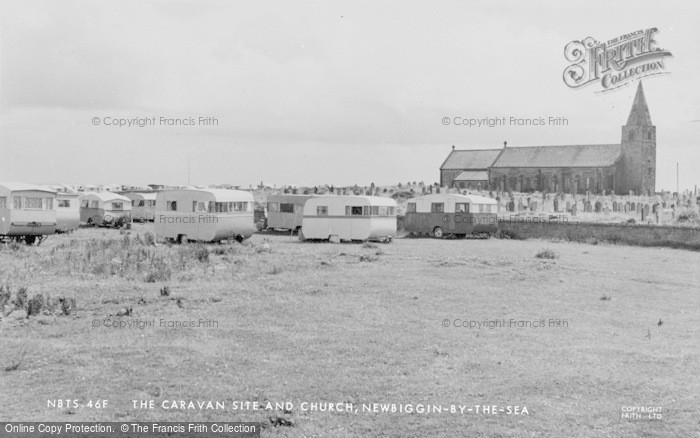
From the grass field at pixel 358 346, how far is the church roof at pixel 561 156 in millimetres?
51874

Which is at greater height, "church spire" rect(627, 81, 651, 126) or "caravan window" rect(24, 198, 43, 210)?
"church spire" rect(627, 81, 651, 126)

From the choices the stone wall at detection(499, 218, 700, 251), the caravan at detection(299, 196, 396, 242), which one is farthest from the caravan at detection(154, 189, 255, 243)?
the stone wall at detection(499, 218, 700, 251)

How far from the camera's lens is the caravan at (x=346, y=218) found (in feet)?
107

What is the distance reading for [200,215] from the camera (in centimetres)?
2934

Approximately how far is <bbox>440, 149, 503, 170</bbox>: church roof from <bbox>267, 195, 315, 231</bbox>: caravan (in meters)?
44.3

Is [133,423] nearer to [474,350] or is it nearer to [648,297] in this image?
[474,350]

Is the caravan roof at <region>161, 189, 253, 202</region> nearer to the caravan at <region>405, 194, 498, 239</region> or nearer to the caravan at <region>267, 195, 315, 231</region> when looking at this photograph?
the caravan at <region>267, 195, 315, 231</region>

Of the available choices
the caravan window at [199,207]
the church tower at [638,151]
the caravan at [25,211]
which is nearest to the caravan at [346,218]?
the caravan window at [199,207]

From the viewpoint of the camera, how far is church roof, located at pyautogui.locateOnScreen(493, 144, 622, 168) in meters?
71.8

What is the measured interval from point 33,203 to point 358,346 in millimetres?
21086

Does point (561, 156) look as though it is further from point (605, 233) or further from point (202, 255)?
point (202, 255)

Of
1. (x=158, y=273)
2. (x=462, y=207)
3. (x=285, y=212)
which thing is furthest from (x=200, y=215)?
(x=462, y=207)

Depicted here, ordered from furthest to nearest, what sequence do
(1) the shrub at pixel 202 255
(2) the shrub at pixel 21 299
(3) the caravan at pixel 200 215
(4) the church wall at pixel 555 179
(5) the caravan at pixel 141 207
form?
1. (4) the church wall at pixel 555 179
2. (5) the caravan at pixel 141 207
3. (3) the caravan at pixel 200 215
4. (1) the shrub at pixel 202 255
5. (2) the shrub at pixel 21 299

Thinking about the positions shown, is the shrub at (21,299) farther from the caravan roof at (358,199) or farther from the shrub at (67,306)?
the caravan roof at (358,199)
